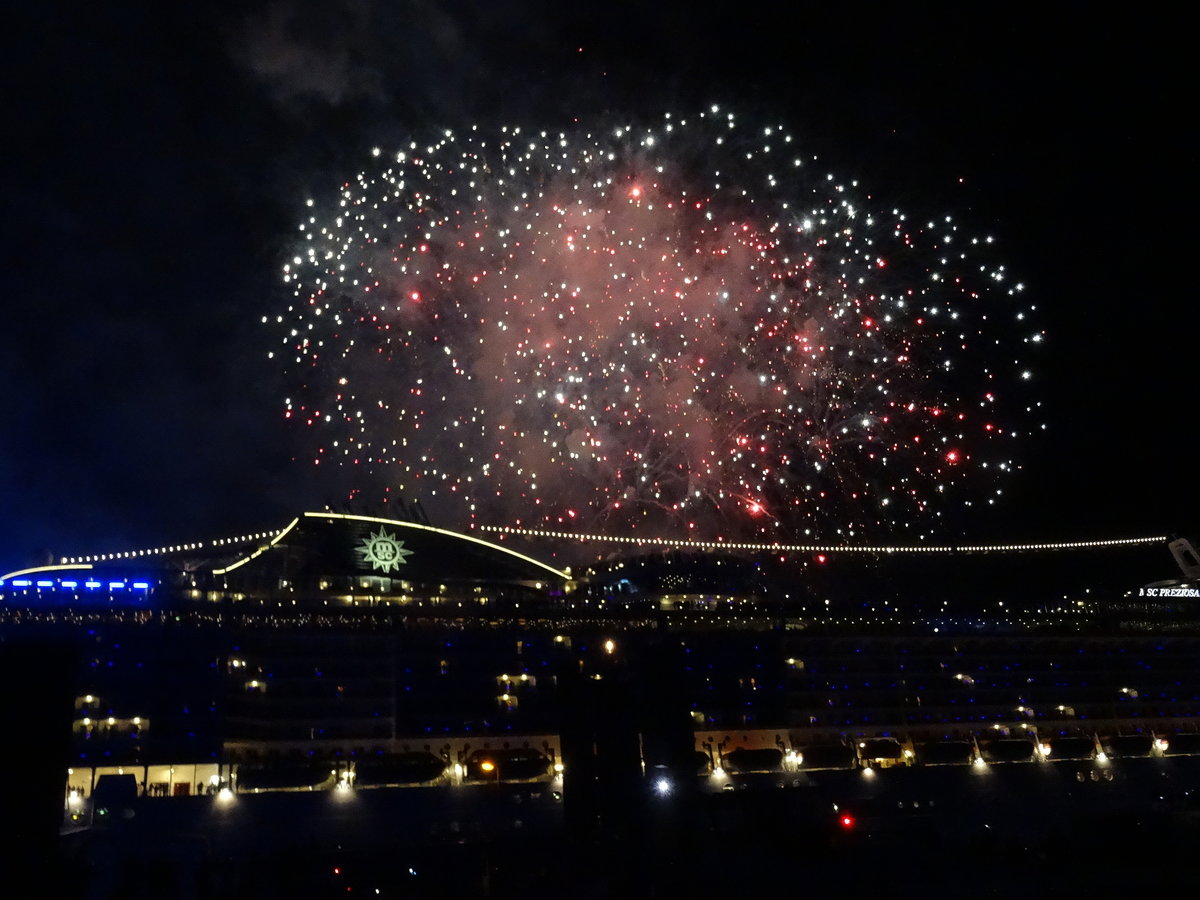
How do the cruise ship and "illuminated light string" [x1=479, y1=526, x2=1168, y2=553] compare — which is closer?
the cruise ship

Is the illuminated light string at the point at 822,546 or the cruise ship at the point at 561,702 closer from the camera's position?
the cruise ship at the point at 561,702

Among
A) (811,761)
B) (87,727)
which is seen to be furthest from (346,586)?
(811,761)

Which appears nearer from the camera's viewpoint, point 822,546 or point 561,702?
point 561,702

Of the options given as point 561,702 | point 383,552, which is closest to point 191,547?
point 383,552

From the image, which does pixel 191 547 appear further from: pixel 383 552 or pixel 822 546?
pixel 822 546

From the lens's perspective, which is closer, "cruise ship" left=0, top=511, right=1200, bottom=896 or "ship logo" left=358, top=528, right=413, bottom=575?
"cruise ship" left=0, top=511, right=1200, bottom=896

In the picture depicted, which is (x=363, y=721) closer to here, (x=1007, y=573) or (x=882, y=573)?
(x=882, y=573)

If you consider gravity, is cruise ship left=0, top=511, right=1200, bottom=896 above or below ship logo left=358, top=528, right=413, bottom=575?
below

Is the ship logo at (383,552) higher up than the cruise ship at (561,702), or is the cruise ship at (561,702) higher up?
the ship logo at (383,552)
